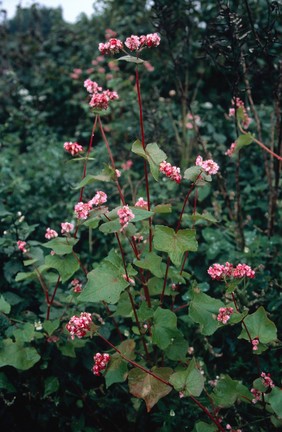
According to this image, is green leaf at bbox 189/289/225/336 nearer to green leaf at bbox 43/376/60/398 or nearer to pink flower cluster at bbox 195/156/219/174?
pink flower cluster at bbox 195/156/219/174

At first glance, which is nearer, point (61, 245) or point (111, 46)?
point (111, 46)

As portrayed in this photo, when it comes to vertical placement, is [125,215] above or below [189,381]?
above

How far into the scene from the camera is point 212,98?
4.45m

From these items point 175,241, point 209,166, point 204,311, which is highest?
point 209,166

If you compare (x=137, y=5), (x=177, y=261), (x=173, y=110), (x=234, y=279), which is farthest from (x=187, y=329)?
(x=137, y=5)

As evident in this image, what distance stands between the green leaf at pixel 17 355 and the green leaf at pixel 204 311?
2.32 ft

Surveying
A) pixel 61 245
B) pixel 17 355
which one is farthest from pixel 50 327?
pixel 61 245

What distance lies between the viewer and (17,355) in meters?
1.72

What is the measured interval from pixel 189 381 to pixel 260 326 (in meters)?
0.34

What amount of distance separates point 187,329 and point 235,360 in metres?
0.29

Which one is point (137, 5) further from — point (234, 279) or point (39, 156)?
point (234, 279)

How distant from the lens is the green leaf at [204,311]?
148 centimetres

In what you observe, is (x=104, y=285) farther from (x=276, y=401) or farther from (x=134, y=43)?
(x=134, y=43)

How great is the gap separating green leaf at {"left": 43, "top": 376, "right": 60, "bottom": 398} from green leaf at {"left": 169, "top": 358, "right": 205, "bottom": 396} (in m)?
0.63
